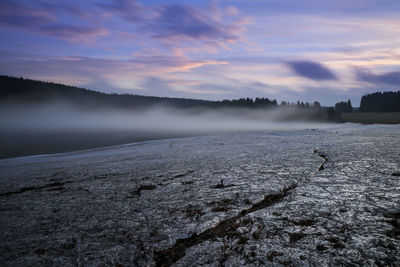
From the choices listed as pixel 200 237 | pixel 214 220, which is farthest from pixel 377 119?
pixel 200 237

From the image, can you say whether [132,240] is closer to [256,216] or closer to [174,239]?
[174,239]

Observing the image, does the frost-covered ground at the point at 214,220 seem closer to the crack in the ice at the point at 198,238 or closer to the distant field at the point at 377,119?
the crack in the ice at the point at 198,238

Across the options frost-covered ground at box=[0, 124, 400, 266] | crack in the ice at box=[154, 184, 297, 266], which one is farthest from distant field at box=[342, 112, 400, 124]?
crack in the ice at box=[154, 184, 297, 266]

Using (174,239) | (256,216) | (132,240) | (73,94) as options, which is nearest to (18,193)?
(132,240)

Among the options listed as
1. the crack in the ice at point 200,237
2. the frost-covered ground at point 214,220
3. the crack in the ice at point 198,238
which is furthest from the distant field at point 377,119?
the crack in the ice at point 198,238

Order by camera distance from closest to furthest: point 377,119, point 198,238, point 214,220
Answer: point 198,238, point 214,220, point 377,119

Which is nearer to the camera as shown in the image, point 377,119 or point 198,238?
point 198,238

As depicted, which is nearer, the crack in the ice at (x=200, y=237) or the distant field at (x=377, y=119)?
the crack in the ice at (x=200, y=237)

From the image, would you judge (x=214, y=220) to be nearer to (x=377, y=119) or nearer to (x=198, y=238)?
(x=198, y=238)

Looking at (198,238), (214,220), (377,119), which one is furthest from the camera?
(377,119)

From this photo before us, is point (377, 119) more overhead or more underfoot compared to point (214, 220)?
more overhead

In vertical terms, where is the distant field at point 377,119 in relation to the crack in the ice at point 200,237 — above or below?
above

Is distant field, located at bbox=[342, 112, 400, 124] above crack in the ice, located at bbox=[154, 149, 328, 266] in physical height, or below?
above

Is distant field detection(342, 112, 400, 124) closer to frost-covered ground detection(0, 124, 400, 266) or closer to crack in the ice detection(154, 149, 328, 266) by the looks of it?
frost-covered ground detection(0, 124, 400, 266)
